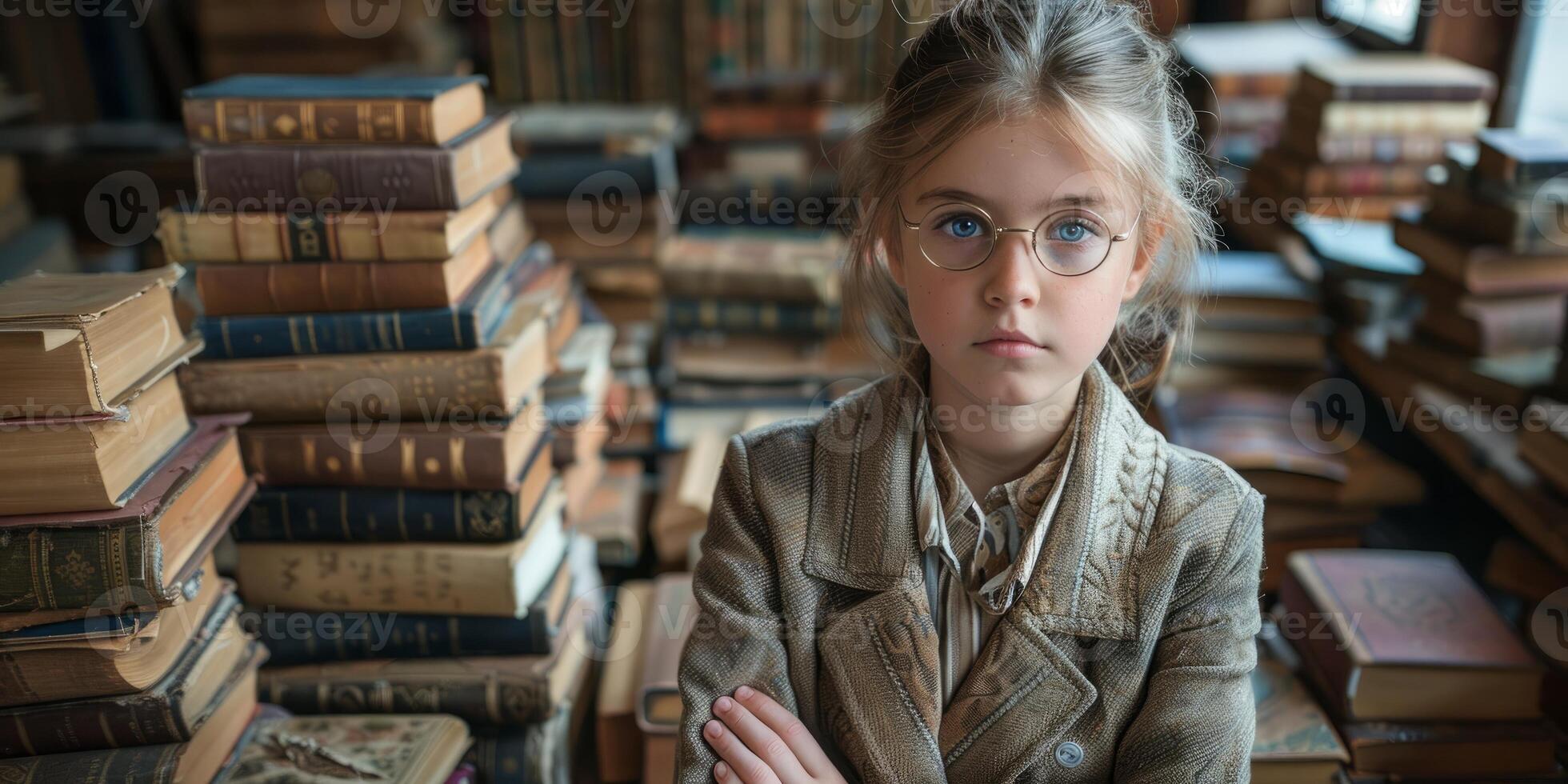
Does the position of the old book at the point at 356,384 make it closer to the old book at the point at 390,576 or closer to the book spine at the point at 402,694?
the old book at the point at 390,576

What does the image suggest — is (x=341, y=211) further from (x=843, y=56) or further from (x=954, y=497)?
(x=843, y=56)

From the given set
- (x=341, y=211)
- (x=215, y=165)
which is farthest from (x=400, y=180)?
(x=215, y=165)

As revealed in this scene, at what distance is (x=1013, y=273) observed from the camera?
0.93m

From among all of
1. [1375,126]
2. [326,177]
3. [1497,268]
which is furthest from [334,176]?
[1375,126]

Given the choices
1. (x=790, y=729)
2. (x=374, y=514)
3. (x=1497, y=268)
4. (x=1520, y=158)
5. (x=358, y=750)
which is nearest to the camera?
(x=790, y=729)

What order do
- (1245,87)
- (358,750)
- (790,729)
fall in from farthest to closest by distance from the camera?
(1245,87) → (358,750) → (790,729)

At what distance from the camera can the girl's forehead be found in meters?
0.93

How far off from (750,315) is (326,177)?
1.03m

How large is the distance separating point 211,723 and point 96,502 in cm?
29

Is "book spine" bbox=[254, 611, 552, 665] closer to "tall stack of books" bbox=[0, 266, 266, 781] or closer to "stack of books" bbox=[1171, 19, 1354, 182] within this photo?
"tall stack of books" bbox=[0, 266, 266, 781]

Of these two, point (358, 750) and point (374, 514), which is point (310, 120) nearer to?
point (374, 514)

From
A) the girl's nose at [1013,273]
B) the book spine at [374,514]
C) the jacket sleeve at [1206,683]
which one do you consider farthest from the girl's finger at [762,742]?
the book spine at [374,514]

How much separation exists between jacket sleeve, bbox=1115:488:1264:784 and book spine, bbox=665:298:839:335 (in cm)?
128

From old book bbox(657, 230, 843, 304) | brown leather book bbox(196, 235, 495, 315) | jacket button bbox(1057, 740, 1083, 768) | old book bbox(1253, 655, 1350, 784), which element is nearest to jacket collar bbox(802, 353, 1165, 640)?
jacket button bbox(1057, 740, 1083, 768)
